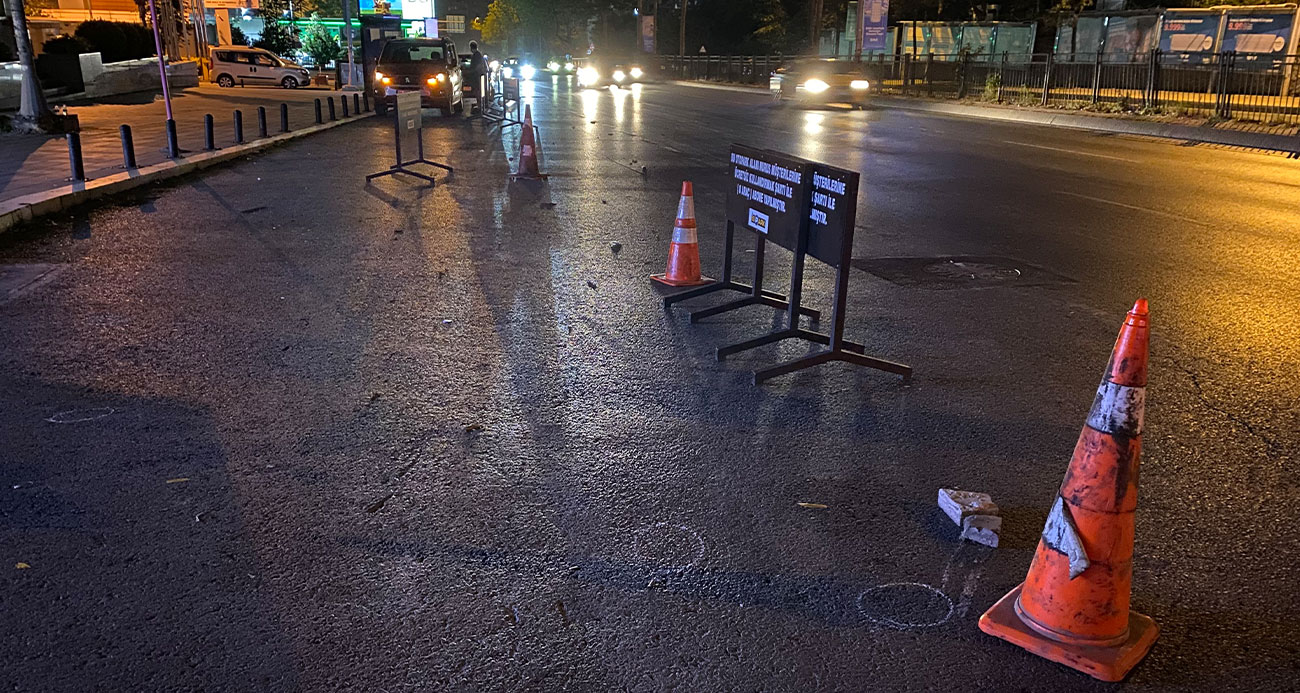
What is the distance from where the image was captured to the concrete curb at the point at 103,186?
9781mm

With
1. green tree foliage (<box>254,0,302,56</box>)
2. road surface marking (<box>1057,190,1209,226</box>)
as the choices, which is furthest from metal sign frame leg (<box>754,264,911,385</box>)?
green tree foliage (<box>254,0,302,56</box>)

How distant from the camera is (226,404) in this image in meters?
5.00

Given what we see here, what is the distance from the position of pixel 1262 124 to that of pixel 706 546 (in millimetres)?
21952

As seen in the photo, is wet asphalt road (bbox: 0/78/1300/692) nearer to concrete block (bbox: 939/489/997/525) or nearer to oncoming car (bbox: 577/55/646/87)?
concrete block (bbox: 939/489/997/525)

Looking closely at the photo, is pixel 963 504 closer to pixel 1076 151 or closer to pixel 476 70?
pixel 1076 151

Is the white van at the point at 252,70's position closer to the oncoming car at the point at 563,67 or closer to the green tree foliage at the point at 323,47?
the green tree foliage at the point at 323,47

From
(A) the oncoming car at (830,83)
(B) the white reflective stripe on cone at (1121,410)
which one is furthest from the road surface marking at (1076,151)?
(B) the white reflective stripe on cone at (1121,410)

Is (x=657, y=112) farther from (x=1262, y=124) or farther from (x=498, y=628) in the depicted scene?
(x=498, y=628)

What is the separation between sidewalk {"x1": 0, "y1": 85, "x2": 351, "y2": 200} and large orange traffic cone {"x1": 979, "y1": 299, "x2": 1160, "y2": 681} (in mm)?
11584

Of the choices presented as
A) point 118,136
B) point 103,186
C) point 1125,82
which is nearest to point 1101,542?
point 103,186

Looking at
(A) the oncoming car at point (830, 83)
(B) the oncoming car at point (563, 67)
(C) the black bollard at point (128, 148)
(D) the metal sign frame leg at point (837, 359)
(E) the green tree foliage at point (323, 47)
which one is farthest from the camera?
(B) the oncoming car at point (563, 67)

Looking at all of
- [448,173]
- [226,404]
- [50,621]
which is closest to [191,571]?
[50,621]

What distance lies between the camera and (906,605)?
3.23m

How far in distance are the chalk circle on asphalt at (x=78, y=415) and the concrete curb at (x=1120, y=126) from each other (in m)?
19.9
